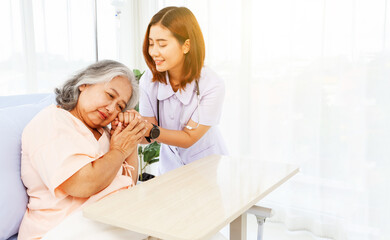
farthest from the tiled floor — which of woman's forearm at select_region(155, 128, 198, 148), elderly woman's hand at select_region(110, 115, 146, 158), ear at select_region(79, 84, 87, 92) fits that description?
ear at select_region(79, 84, 87, 92)

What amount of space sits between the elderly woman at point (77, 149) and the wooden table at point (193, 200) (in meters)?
0.10

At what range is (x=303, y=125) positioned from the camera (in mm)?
2570

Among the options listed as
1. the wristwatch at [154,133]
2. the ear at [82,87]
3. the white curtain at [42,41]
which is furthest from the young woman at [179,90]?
the white curtain at [42,41]

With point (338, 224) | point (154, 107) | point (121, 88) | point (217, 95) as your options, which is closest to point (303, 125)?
point (338, 224)

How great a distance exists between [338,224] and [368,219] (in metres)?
0.21

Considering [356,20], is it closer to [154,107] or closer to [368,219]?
[368,219]

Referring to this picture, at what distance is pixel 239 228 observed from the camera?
124 centimetres

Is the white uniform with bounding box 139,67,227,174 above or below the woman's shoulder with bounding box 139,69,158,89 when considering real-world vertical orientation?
below

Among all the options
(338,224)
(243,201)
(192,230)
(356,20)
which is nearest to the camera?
(192,230)

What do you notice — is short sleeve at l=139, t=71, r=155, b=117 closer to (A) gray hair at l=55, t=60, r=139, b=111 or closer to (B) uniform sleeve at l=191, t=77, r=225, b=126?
(B) uniform sleeve at l=191, t=77, r=225, b=126

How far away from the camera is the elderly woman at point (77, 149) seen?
1.06 m

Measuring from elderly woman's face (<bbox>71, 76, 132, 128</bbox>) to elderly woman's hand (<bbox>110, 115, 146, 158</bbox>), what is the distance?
0.19 feet

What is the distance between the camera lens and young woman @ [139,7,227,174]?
61.3 inches

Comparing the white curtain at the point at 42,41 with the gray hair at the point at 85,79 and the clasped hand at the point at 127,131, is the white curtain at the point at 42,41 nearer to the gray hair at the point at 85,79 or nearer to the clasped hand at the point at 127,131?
the gray hair at the point at 85,79
